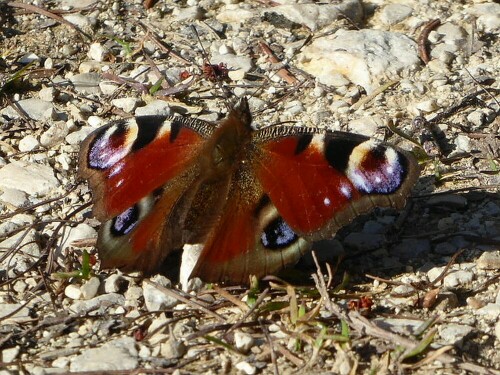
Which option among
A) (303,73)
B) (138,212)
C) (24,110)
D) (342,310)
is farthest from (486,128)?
(24,110)

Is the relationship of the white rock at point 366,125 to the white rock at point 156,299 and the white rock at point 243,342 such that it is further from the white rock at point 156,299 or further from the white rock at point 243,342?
the white rock at point 243,342

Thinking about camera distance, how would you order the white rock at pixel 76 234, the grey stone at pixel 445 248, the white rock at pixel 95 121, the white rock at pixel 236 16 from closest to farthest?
the grey stone at pixel 445 248 < the white rock at pixel 76 234 < the white rock at pixel 95 121 < the white rock at pixel 236 16

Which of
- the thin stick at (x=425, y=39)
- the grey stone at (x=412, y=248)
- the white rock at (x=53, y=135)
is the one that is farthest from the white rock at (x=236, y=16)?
the grey stone at (x=412, y=248)

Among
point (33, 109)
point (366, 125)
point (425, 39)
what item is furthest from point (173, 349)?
point (425, 39)

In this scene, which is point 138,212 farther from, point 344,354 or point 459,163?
point 459,163

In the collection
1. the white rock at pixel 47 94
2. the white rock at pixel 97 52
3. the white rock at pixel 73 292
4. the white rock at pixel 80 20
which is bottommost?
the white rock at pixel 73 292

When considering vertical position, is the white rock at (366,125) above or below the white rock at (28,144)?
below

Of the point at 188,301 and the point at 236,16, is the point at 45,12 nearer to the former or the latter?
the point at 236,16

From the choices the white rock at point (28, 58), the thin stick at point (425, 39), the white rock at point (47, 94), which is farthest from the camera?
the white rock at point (28, 58)
